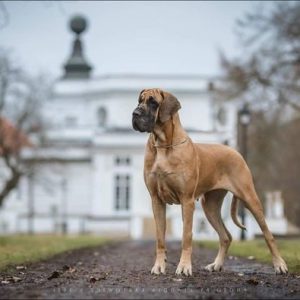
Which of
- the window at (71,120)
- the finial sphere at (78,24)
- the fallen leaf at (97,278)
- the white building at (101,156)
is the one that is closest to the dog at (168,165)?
the fallen leaf at (97,278)

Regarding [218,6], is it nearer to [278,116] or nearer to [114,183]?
[278,116]

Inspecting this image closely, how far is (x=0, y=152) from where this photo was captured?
35.7 m

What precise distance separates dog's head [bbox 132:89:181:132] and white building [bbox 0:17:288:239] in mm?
46266

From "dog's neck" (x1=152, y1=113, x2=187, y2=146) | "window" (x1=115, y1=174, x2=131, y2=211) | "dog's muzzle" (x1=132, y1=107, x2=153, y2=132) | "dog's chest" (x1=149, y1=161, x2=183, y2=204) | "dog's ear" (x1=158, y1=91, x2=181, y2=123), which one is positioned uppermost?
"dog's ear" (x1=158, y1=91, x2=181, y2=123)

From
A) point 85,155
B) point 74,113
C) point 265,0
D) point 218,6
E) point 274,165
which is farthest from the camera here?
point 74,113

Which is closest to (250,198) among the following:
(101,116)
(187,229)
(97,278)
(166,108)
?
Answer: (187,229)

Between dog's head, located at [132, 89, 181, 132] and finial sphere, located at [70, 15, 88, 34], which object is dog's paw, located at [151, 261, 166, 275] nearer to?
dog's head, located at [132, 89, 181, 132]

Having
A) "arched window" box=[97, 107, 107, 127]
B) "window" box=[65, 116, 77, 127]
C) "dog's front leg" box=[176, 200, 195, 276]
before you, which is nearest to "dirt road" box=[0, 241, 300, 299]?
"dog's front leg" box=[176, 200, 195, 276]

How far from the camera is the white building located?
63.5 metres

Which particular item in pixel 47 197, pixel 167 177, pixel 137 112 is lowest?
pixel 47 197

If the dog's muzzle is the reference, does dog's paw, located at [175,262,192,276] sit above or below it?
below

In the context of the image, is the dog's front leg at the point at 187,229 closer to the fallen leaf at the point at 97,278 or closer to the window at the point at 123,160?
the fallen leaf at the point at 97,278

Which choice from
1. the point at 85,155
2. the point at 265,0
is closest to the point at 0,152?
the point at 265,0

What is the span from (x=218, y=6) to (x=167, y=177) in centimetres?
1415
